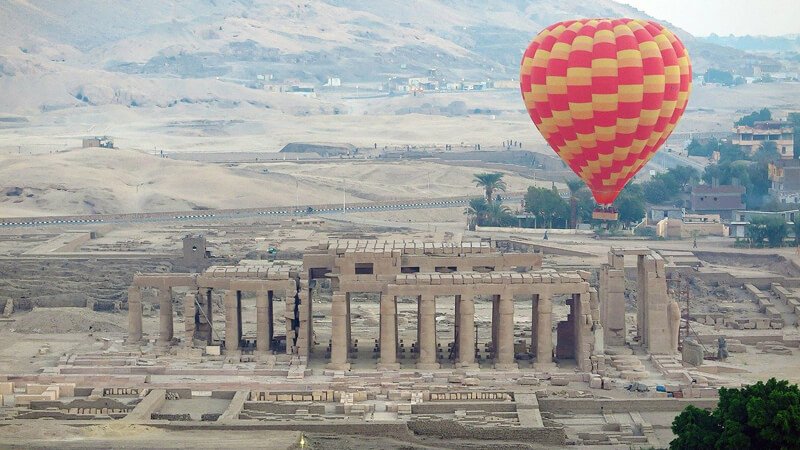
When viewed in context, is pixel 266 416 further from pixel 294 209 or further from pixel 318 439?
pixel 294 209

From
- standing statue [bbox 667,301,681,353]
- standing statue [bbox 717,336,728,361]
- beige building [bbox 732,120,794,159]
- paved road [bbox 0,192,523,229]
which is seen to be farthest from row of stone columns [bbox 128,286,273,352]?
beige building [bbox 732,120,794,159]

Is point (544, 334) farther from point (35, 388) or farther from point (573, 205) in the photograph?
point (573, 205)

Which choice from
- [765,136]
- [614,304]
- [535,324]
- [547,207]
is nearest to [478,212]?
[547,207]

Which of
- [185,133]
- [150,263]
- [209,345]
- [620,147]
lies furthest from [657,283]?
[185,133]

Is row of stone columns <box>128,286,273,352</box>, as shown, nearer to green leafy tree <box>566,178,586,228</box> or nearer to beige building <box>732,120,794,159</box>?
green leafy tree <box>566,178,586,228</box>

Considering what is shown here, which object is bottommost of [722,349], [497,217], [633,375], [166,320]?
[633,375]

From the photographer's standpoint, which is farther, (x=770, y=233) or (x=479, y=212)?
(x=479, y=212)
